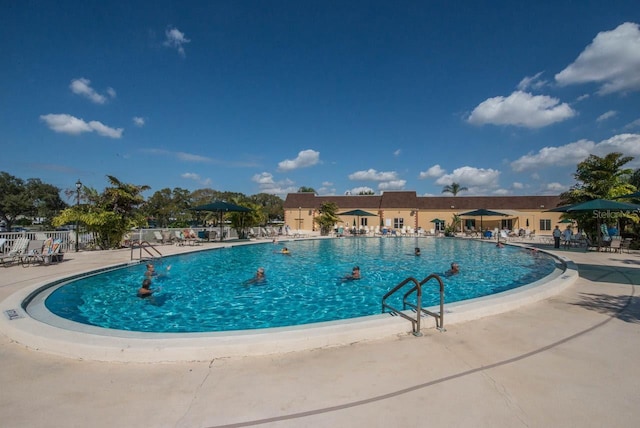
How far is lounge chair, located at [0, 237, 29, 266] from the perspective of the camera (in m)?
9.68

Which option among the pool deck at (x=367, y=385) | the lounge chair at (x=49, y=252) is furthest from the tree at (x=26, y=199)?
the pool deck at (x=367, y=385)

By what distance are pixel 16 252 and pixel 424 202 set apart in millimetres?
34448

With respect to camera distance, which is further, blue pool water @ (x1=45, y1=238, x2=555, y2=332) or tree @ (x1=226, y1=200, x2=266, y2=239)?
tree @ (x1=226, y1=200, x2=266, y2=239)

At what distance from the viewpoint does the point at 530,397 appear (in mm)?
2635

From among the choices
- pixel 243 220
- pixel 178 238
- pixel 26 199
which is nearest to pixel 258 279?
pixel 178 238

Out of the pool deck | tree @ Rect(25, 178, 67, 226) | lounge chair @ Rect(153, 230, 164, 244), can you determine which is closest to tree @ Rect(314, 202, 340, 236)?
lounge chair @ Rect(153, 230, 164, 244)

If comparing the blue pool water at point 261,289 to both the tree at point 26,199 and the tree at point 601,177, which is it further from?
the tree at point 26,199

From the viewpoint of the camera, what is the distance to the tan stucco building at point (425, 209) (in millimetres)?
33000

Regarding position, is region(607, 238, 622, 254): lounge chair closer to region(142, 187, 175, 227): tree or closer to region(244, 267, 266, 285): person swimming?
region(244, 267, 266, 285): person swimming

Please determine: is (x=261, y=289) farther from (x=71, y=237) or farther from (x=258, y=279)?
(x=71, y=237)

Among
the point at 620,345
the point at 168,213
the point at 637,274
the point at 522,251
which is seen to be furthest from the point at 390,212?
the point at 168,213

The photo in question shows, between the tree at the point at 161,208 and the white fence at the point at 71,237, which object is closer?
the white fence at the point at 71,237

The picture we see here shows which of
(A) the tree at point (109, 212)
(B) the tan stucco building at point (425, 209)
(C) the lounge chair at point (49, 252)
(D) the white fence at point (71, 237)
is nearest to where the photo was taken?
(C) the lounge chair at point (49, 252)

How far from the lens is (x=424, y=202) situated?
36312 mm
